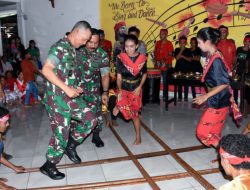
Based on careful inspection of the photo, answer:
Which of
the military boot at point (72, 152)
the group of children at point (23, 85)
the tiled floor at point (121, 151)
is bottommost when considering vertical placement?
the tiled floor at point (121, 151)

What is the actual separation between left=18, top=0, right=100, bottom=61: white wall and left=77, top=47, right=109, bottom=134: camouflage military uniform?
6233 millimetres

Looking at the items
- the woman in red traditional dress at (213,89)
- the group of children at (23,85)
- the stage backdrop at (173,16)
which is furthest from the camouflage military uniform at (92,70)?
the stage backdrop at (173,16)

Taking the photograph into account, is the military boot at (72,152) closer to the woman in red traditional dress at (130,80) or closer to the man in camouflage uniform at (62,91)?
the man in camouflage uniform at (62,91)

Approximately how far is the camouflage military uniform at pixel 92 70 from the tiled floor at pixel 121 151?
2.45 feet

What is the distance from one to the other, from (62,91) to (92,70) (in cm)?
103

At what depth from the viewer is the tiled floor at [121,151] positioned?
366cm

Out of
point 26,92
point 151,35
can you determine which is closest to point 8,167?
point 26,92

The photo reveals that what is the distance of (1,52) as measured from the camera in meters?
12.0

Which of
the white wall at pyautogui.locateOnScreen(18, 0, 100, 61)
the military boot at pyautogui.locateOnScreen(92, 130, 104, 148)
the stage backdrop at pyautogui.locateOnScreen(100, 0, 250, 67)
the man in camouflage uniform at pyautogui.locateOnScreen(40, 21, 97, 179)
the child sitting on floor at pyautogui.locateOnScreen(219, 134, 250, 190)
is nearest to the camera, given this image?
the child sitting on floor at pyautogui.locateOnScreen(219, 134, 250, 190)

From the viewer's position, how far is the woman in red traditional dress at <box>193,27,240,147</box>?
11.9 ft

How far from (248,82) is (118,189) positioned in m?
3.96

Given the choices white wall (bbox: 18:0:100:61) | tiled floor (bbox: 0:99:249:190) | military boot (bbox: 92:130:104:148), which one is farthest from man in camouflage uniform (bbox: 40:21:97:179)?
white wall (bbox: 18:0:100:61)

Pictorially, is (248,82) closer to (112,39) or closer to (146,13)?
(146,13)

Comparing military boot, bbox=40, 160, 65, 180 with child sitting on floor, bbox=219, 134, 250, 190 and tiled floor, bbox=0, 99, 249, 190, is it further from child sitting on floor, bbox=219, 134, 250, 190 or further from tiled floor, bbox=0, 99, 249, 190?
child sitting on floor, bbox=219, 134, 250, 190
